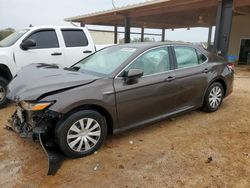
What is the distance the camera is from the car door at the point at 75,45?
245 inches

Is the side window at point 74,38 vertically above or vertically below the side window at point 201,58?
above

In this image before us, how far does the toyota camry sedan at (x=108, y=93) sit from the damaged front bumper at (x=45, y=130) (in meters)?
0.01

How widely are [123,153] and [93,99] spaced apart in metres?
0.93

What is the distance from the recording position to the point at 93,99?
3.14 metres

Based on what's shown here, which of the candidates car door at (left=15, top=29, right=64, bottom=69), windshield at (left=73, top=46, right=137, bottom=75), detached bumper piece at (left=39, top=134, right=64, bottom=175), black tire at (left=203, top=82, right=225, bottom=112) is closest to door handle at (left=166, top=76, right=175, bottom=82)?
windshield at (left=73, top=46, right=137, bottom=75)

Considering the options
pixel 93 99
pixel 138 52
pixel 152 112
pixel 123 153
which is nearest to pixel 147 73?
pixel 138 52

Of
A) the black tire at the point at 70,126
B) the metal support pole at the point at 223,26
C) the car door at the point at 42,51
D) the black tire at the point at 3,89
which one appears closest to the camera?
the black tire at the point at 70,126

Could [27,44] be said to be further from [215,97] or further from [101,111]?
[215,97]

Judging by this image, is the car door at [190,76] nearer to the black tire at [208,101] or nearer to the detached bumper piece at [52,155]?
the black tire at [208,101]

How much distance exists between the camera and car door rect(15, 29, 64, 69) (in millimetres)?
5566

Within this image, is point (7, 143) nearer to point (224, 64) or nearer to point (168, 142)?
point (168, 142)

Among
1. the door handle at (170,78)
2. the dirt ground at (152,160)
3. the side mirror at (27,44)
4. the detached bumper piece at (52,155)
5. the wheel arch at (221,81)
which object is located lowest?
the dirt ground at (152,160)

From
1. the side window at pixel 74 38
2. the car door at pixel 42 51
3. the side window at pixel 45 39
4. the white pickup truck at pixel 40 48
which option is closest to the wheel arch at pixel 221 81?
the white pickup truck at pixel 40 48

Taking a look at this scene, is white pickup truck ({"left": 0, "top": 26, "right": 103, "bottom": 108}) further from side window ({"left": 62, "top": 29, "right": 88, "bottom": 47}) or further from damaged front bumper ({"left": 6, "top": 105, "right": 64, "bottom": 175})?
damaged front bumper ({"left": 6, "top": 105, "right": 64, "bottom": 175})
